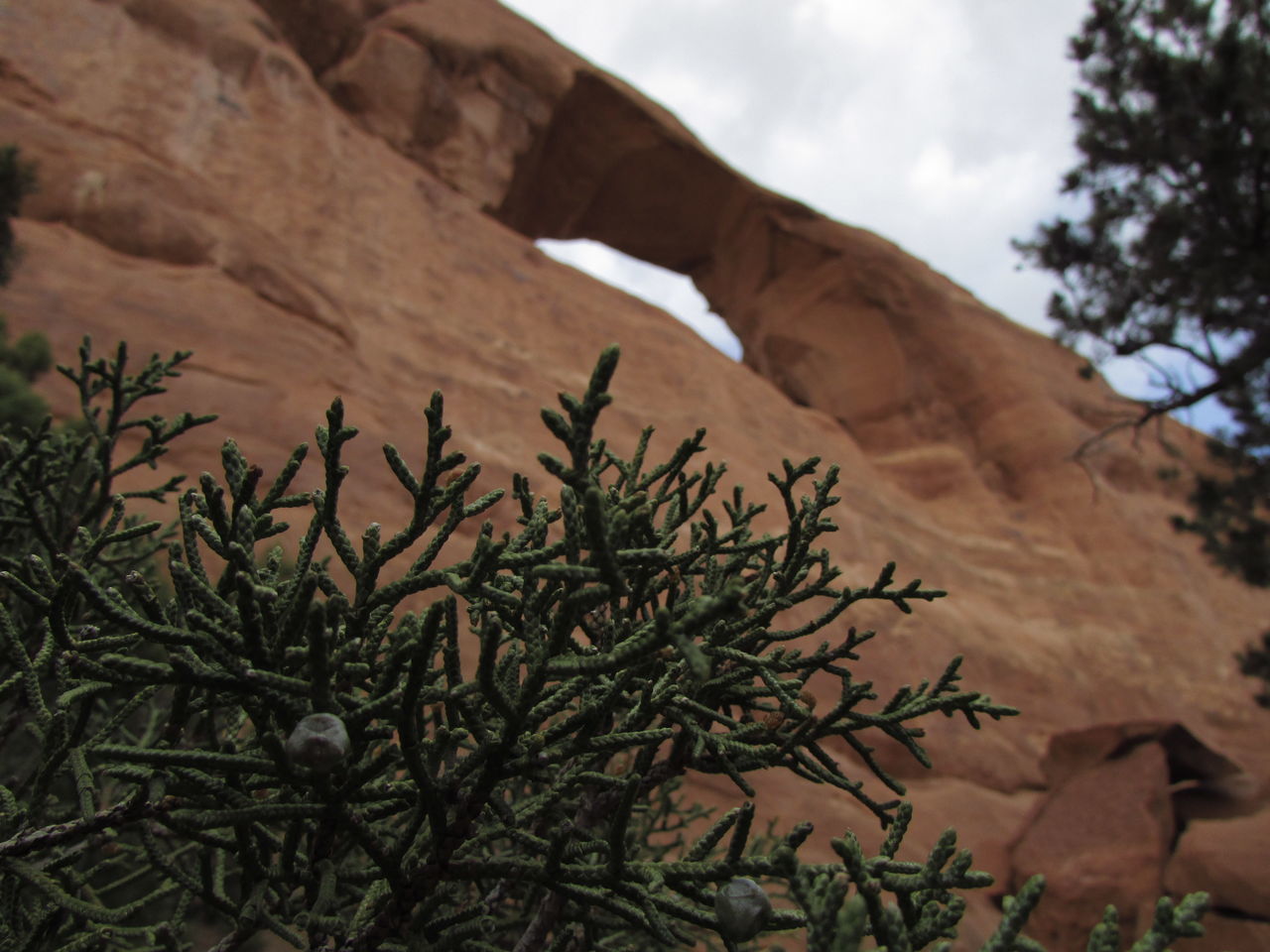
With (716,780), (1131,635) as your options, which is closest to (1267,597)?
(1131,635)

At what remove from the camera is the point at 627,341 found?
1334 cm

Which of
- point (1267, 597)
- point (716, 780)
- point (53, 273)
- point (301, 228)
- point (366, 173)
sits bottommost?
point (716, 780)

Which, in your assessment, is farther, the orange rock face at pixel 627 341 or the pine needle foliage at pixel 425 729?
the orange rock face at pixel 627 341

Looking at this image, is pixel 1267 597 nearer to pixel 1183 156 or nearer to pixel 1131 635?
pixel 1131 635

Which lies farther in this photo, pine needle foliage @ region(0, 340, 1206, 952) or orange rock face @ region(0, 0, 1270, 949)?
orange rock face @ region(0, 0, 1270, 949)

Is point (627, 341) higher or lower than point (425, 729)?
higher

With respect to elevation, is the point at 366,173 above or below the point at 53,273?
above

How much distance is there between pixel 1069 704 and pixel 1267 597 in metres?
6.39

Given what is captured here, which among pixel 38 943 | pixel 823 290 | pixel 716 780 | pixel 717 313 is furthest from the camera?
pixel 717 313

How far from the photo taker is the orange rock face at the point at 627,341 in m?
7.09

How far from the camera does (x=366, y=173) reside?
12039 mm

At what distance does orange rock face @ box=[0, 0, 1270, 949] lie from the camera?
7086 millimetres

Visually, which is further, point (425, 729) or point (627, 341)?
point (627, 341)

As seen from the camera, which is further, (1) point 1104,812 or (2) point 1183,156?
(2) point 1183,156
